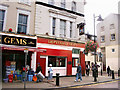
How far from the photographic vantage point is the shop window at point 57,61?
558 inches

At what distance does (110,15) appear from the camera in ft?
100

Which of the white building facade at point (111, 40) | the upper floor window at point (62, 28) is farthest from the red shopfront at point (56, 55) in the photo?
the white building facade at point (111, 40)

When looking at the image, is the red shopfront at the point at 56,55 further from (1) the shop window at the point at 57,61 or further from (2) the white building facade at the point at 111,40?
(2) the white building facade at the point at 111,40

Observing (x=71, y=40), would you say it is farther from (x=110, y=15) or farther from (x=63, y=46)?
(x=110, y=15)

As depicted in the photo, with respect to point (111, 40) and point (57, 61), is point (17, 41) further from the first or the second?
point (111, 40)

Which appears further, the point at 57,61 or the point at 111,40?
the point at 111,40

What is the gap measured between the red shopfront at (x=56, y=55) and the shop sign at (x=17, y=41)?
819 millimetres

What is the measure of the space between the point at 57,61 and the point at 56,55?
2.65 ft

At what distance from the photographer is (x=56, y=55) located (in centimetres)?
1447

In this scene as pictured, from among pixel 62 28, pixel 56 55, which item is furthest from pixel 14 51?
Answer: pixel 62 28

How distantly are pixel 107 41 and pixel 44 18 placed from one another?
70.3 feet

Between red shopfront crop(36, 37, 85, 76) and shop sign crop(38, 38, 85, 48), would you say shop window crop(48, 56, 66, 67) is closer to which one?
red shopfront crop(36, 37, 85, 76)

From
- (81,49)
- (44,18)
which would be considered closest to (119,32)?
(81,49)

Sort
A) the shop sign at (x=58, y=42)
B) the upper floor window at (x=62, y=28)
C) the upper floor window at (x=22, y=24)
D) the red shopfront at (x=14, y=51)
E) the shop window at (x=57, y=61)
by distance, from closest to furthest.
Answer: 1. the red shopfront at (x=14, y=51)
2. the upper floor window at (x=22, y=24)
3. the shop sign at (x=58, y=42)
4. the shop window at (x=57, y=61)
5. the upper floor window at (x=62, y=28)
